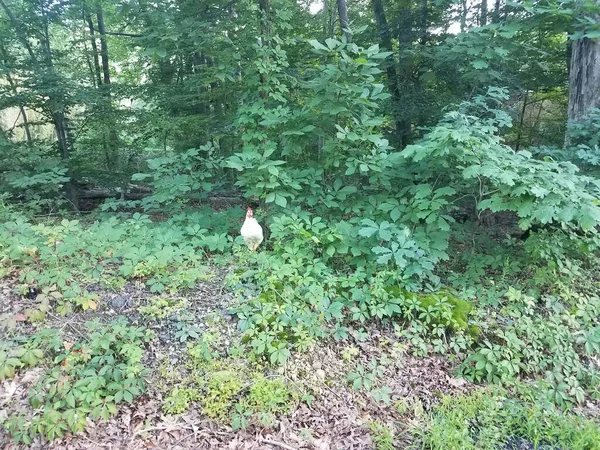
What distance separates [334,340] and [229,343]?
3.01ft

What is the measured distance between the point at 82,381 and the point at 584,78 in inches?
246

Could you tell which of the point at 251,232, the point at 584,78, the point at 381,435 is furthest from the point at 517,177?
the point at 584,78

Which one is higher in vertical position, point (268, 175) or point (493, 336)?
point (268, 175)

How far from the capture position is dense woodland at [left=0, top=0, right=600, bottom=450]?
8.12ft

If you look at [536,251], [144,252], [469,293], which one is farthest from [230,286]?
[536,251]

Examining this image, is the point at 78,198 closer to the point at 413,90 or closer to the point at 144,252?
the point at 144,252

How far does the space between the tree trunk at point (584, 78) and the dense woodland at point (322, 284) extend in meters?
0.02

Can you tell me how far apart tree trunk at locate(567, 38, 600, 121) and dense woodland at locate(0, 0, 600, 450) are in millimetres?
22

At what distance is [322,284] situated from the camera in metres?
3.46

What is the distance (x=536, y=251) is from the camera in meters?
3.79

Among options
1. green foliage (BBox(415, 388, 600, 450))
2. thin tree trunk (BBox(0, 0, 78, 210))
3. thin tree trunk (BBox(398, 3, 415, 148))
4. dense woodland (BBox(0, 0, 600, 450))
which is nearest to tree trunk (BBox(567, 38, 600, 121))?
dense woodland (BBox(0, 0, 600, 450))

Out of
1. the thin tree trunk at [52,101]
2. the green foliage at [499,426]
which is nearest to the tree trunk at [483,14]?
the green foliage at [499,426]

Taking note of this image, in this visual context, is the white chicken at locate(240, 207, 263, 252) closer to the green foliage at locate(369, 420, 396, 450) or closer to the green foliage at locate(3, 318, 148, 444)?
the green foliage at locate(3, 318, 148, 444)

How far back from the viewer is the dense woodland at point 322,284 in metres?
2.47
